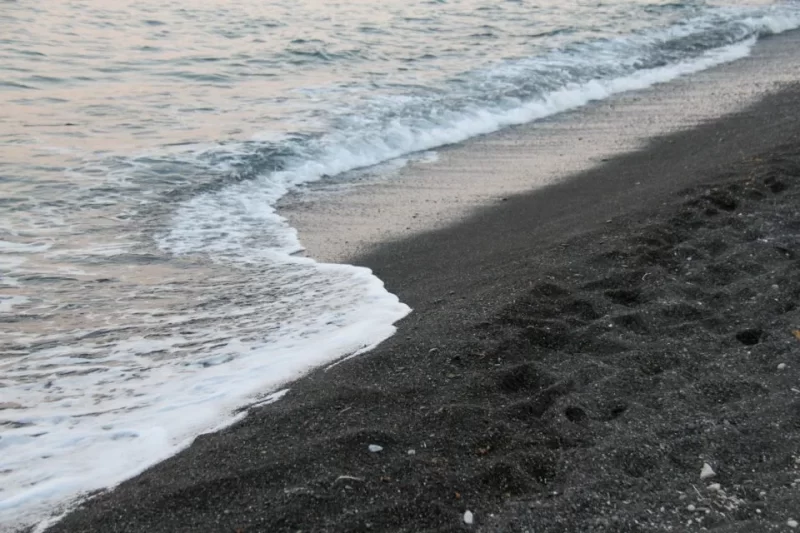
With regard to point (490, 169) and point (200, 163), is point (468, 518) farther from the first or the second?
point (200, 163)

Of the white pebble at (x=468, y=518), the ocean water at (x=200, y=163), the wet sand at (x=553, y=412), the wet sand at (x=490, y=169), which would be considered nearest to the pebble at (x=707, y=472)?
the wet sand at (x=553, y=412)

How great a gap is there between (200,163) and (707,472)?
5853 millimetres

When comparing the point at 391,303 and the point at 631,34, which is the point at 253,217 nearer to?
the point at 391,303

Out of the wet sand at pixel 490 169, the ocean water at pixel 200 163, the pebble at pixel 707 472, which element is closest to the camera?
the pebble at pixel 707 472

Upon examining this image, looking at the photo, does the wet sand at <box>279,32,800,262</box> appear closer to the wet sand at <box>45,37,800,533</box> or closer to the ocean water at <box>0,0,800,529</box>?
the ocean water at <box>0,0,800,529</box>

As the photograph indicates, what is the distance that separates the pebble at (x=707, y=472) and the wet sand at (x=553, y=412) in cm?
1

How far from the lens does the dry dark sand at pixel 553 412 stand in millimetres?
2379

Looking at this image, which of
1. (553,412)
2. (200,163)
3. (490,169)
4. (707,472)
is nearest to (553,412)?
(553,412)

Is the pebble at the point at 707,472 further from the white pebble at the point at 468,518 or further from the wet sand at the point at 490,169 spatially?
the wet sand at the point at 490,169

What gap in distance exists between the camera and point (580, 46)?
1337 cm

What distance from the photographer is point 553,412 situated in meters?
2.87

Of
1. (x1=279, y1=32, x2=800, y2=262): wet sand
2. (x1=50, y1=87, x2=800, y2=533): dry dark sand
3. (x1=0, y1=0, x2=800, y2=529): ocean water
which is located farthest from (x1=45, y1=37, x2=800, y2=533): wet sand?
(x1=279, y1=32, x2=800, y2=262): wet sand

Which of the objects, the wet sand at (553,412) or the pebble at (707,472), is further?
the pebble at (707,472)

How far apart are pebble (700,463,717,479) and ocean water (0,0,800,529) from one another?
1.74 m
